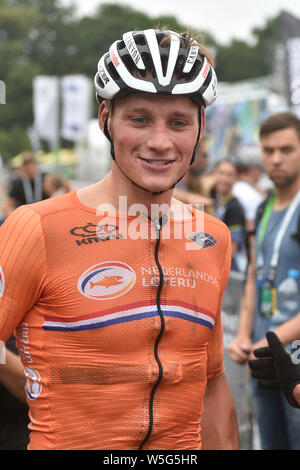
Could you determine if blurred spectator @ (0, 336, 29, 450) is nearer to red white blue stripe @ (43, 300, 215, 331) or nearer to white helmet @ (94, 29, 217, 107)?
red white blue stripe @ (43, 300, 215, 331)

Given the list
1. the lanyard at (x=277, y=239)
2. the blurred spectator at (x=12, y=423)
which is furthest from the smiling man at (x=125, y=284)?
the lanyard at (x=277, y=239)

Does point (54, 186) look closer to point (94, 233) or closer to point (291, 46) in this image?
point (291, 46)

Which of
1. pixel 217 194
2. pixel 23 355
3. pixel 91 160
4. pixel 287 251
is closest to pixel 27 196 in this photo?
pixel 217 194

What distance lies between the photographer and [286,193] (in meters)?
4.54

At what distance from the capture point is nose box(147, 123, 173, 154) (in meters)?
2.21

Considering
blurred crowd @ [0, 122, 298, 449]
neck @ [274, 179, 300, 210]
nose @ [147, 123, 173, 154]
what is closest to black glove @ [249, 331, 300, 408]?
blurred crowd @ [0, 122, 298, 449]

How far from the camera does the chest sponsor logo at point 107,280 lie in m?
2.21

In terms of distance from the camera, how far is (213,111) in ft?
113

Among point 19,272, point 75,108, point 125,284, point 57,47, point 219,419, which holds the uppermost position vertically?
point 19,272

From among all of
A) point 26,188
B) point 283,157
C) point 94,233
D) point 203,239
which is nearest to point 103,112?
point 94,233

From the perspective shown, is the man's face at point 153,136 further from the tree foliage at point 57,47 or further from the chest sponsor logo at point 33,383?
the tree foliage at point 57,47

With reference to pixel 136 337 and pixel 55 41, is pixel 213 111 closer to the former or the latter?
pixel 136 337

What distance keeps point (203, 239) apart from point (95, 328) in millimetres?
622

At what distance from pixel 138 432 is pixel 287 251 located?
7.65 feet
